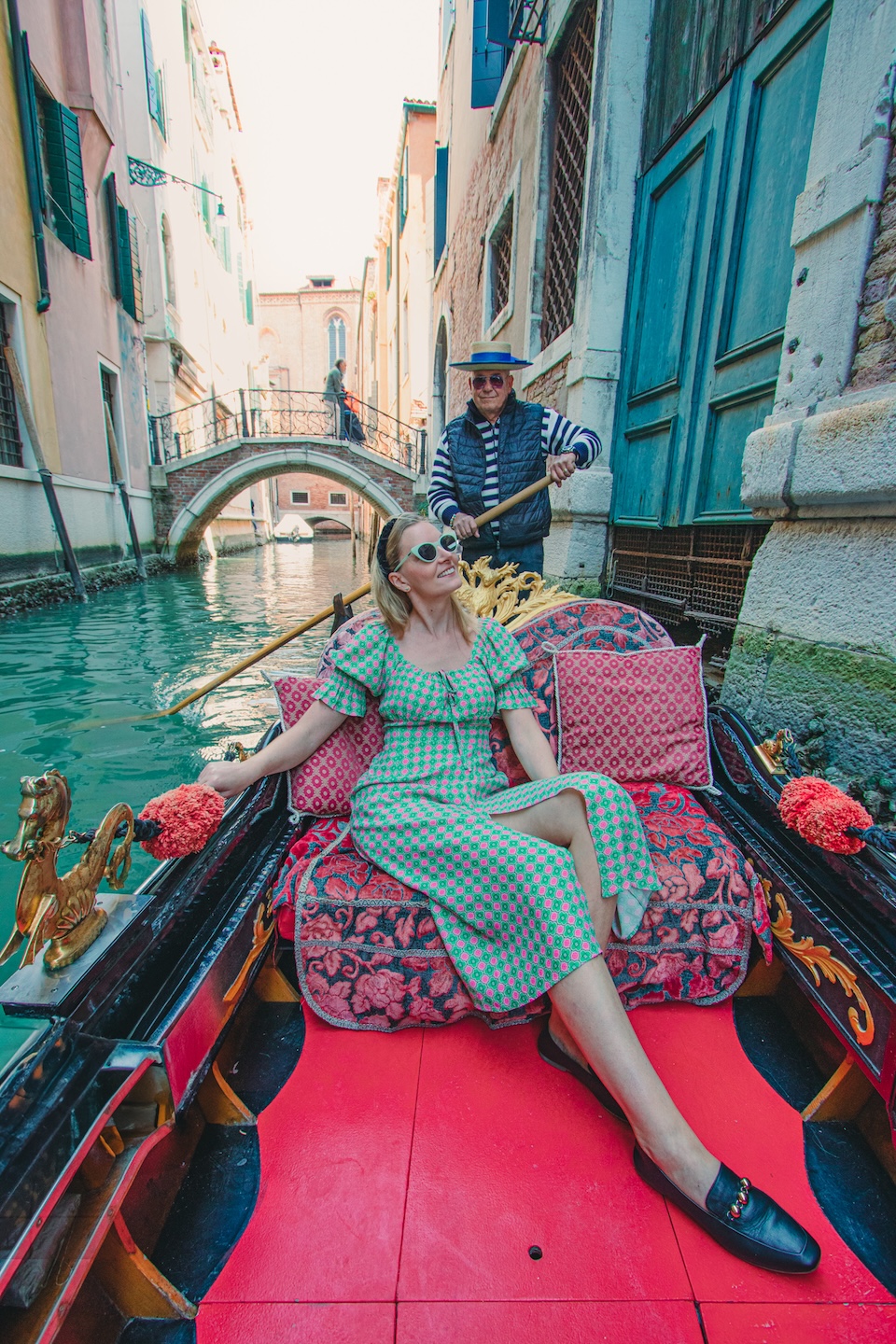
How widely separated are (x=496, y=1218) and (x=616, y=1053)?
0.33 m

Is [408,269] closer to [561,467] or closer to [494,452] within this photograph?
[494,452]

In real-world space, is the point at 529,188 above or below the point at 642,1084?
above

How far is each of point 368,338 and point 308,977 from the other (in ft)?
113

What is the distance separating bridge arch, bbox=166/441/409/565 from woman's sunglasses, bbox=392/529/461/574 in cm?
1239

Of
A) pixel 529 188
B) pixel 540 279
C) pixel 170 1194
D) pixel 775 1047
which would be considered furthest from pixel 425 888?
pixel 529 188

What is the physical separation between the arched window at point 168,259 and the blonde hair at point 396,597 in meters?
14.7

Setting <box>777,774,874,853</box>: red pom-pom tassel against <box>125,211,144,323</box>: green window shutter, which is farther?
<box>125,211,144,323</box>: green window shutter

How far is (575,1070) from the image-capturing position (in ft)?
4.42

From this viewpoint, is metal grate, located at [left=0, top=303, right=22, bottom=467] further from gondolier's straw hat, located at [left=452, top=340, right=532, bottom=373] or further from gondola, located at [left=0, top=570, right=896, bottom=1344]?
gondola, located at [left=0, top=570, right=896, bottom=1344]

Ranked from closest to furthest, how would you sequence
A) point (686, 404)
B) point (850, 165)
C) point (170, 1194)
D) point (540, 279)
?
point (170, 1194) < point (850, 165) < point (686, 404) < point (540, 279)

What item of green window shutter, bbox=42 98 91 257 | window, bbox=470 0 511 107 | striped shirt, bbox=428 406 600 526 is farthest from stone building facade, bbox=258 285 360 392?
striped shirt, bbox=428 406 600 526

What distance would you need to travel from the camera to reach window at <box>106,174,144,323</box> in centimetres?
1002

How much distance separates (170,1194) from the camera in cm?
114

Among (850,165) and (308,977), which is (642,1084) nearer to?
(308,977)
